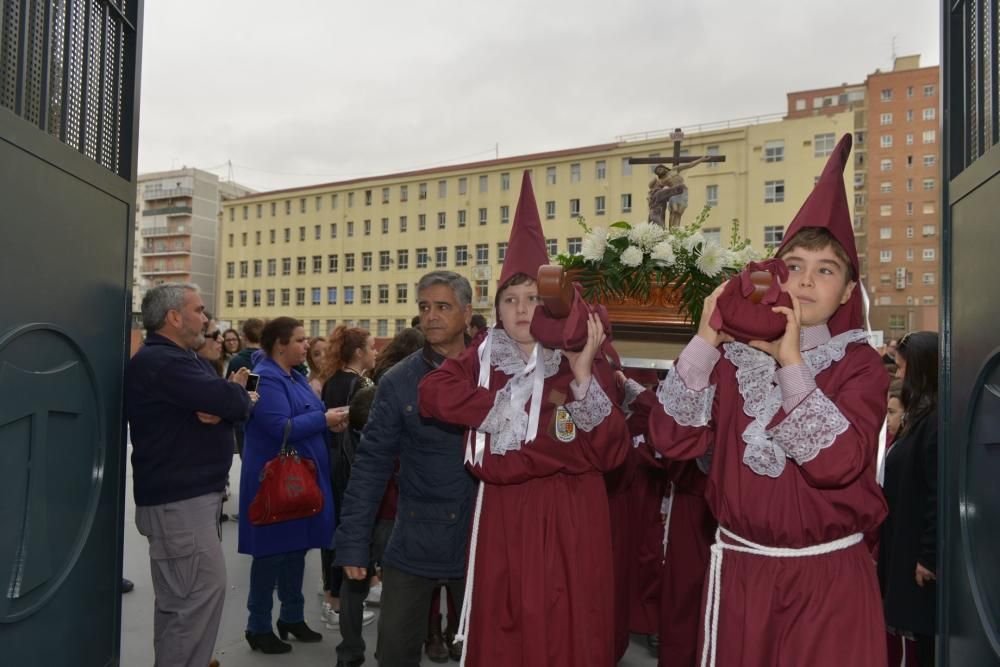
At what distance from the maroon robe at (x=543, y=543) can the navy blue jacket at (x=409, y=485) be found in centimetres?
41

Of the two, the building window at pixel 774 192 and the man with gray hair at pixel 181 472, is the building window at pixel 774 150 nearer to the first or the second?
the building window at pixel 774 192

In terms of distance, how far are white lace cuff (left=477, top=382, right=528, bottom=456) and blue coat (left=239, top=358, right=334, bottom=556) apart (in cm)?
196

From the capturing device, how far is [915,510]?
3080mm

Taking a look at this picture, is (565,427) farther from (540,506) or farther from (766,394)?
(766,394)

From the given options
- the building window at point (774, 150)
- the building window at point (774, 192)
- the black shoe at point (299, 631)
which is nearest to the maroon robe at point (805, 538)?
the black shoe at point (299, 631)

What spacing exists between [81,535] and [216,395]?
0.84 metres

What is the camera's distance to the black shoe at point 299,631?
4277mm

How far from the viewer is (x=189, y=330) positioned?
3299mm

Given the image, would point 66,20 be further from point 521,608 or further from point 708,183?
point 708,183

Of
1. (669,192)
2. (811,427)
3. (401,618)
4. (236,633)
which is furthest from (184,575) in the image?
(669,192)

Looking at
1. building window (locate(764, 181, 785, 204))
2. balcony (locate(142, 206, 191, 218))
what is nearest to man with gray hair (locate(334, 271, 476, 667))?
building window (locate(764, 181, 785, 204))

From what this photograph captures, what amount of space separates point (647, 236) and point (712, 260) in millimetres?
338

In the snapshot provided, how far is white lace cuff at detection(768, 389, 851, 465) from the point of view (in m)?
1.73

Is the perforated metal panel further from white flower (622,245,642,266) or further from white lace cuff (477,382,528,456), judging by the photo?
white flower (622,245,642,266)
